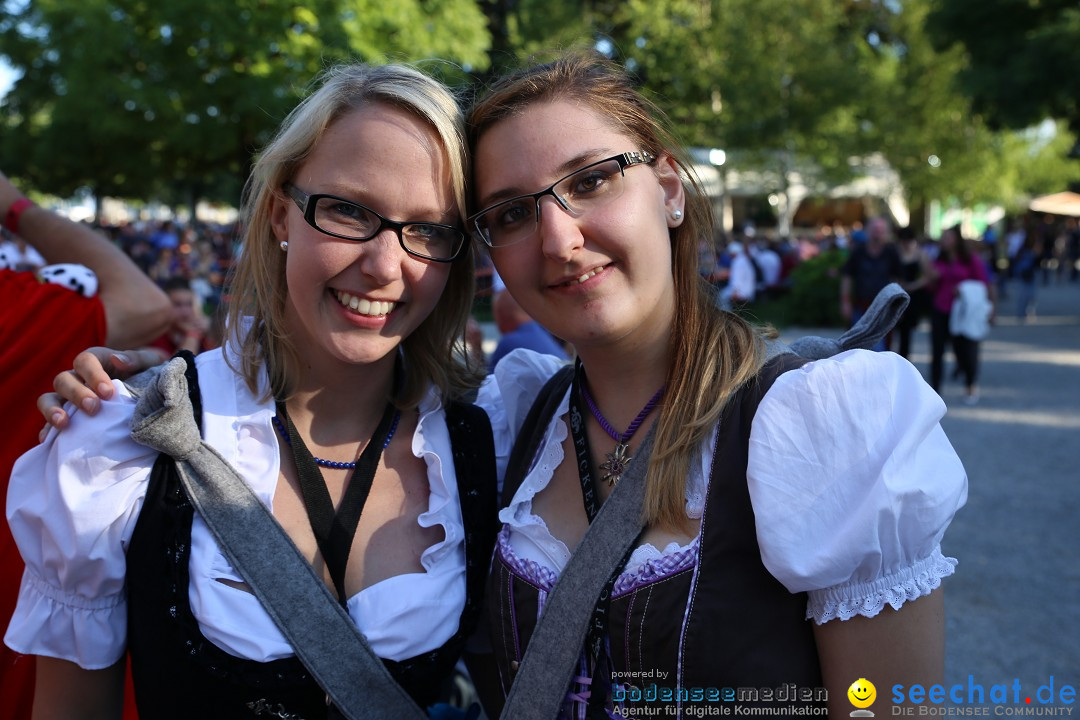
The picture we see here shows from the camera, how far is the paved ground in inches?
165

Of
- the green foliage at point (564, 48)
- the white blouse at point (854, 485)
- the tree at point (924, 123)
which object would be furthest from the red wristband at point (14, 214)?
the tree at point (924, 123)

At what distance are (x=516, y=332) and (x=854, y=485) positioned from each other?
3403 mm

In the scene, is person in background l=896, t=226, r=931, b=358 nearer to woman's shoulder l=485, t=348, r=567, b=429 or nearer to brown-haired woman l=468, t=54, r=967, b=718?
woman's shoulder l=485, t=348, r=567, b=429

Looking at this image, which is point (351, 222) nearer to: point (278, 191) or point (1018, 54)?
point (278, 191)

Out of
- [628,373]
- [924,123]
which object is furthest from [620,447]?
[924,123]

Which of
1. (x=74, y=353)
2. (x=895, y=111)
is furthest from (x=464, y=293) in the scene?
(x=895, y=111)

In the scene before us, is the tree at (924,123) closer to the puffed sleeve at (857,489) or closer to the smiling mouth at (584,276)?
the smiling mouth at (584,276)

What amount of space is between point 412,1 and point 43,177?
9.46 meters

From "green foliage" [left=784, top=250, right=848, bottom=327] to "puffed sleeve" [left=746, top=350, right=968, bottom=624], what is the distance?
1479cm

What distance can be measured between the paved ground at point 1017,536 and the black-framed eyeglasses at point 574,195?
343 cm

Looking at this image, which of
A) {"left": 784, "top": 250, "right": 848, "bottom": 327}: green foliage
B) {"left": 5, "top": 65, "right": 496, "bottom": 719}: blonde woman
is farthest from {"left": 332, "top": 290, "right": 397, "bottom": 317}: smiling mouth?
{"left": 784, "top": 250, "right": 848, "bottom": 327}: green foliage

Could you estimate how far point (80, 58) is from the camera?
12766mm

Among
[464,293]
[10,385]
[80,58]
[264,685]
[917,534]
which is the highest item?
[80,58]

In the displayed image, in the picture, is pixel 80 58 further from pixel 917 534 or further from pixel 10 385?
pixel 917 534
